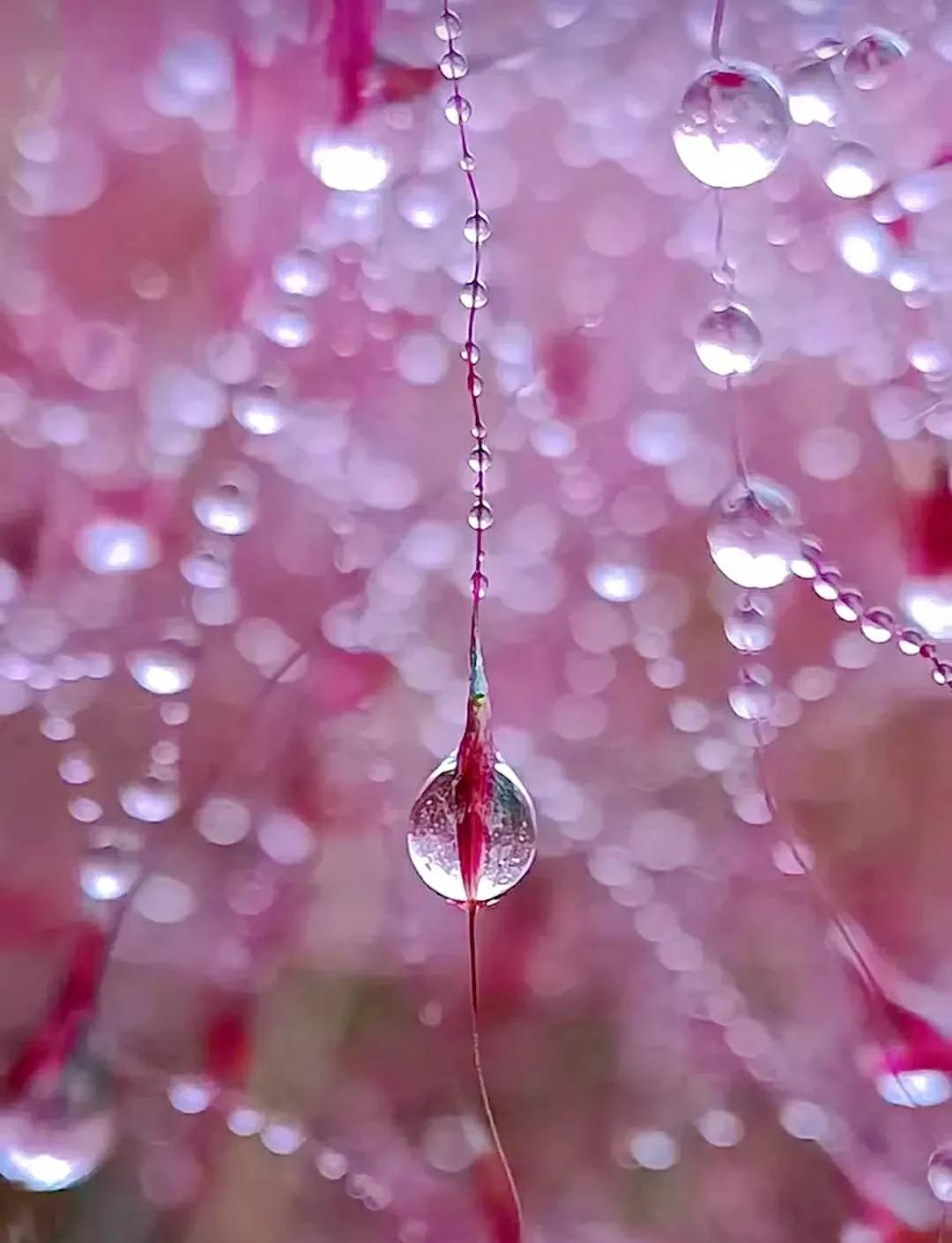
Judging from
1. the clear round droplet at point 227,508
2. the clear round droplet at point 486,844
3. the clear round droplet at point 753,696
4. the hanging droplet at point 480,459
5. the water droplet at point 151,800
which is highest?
the hanging droplet at point 480,459

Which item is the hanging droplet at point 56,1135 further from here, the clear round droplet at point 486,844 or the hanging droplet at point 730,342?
the hanging droplet at point 730,342

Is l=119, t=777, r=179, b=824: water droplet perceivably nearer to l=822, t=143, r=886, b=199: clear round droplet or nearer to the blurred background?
the blurred background

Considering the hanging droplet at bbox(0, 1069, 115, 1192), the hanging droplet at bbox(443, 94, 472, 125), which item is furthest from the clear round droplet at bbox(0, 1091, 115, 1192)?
the hanging droplet at bbox(443, 94, 472, 125)

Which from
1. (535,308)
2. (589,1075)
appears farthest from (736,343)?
(589,1075)

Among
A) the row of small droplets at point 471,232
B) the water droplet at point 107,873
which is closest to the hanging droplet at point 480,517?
the row of small droplets at point 471,232

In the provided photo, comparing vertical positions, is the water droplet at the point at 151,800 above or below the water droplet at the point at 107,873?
above

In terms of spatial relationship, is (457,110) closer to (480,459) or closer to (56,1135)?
(480,459)

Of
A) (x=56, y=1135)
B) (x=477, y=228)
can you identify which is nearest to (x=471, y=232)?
(x=477, y=228)

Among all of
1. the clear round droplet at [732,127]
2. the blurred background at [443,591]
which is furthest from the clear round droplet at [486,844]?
the clear round droplet at [732,127]
